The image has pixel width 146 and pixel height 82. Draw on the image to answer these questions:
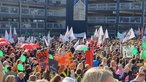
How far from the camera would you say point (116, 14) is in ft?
179

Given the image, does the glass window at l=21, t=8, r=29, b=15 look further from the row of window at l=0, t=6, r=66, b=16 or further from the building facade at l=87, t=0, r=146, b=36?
the building facade at l=87, t=0, r=146, b=36

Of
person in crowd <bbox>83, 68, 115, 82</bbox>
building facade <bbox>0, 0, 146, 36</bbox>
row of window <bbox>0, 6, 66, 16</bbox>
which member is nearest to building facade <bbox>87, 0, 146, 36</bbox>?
building facade <bbox>0, 0, 146, 36</bbox>

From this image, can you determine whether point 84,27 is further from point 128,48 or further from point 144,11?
point 128,48

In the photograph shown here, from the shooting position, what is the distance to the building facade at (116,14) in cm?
5322

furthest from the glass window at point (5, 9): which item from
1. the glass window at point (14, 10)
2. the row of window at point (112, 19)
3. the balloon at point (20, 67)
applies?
the balloon at point (20, 67)

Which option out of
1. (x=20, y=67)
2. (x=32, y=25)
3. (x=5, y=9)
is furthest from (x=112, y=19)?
(x=20, y=67)

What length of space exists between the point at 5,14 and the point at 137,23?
2002 centimetres

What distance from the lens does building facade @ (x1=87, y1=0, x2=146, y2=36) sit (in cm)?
5322

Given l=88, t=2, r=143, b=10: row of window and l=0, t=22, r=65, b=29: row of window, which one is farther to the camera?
l=88, t=2, r=143, b=10: row of window

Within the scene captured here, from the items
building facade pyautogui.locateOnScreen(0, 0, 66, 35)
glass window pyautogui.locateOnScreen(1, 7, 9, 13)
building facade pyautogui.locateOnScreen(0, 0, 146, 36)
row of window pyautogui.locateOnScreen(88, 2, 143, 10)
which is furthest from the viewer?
row of window pyautogui.locateOnScreen(88, 2, 143, 10)

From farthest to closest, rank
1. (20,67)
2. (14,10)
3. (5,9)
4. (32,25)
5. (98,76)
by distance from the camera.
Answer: (32,25) < (14,10) < (5,9) < (20,67) < (98,76)

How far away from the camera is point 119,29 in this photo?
2159 inches

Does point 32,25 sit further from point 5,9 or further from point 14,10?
point 5,9

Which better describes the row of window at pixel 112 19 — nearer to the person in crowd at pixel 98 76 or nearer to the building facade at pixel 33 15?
the building facade at pixel 33 15
